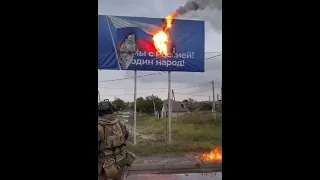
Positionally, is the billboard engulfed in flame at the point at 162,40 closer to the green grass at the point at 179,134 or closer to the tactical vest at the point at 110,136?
the green grass at the point at 179,134

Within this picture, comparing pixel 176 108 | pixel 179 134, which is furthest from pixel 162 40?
pixel 179 134

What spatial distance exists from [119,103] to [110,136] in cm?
60

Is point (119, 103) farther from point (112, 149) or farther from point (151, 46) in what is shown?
point (151, 46)

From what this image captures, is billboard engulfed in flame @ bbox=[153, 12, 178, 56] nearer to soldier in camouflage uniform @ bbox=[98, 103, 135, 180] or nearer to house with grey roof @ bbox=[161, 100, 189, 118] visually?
house with grey roof @ bbox=[161, 100, 189, 118]

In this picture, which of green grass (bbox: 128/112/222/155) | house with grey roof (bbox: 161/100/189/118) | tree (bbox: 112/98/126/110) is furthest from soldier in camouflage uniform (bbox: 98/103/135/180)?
house with grey roof (bbox: 161/100/189/118)

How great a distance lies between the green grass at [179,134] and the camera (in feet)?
12.6

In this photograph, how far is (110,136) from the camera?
3.08 m

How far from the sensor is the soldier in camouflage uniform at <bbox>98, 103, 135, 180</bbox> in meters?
2.97

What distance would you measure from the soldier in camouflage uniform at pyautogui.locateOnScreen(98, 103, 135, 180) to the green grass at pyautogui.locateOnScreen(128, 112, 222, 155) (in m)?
0.46
